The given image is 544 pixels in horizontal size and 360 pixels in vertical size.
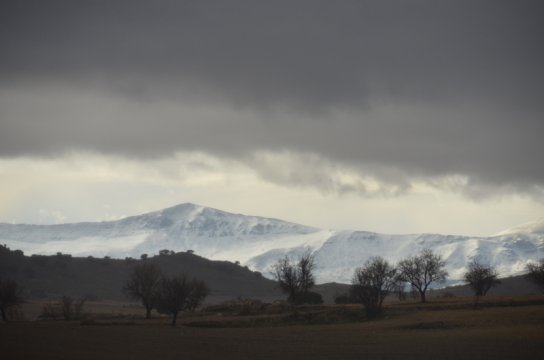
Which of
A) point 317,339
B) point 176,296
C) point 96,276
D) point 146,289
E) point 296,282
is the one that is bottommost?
point 317,339

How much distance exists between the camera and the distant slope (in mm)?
162125

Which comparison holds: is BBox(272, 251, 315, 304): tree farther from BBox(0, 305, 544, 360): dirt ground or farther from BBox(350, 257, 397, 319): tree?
BBox(0, 305, 544, 360): dirt ground

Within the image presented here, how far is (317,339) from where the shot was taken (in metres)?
57.5

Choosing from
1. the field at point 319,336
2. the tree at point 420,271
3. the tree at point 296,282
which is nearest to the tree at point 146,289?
the field at point 319,336

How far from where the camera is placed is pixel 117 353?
154ft

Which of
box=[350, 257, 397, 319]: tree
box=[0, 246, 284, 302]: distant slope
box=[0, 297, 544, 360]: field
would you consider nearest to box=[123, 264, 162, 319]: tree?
box=[0, 297, 544, 360]: field

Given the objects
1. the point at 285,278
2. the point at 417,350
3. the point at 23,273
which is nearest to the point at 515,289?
the point at 285,278

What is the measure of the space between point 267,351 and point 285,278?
60.4m

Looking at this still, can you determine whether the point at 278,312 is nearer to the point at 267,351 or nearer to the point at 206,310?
the point at 206,310

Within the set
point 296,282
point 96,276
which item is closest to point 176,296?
point 296,282

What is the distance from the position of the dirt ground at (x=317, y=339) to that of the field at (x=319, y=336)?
2.4 inches

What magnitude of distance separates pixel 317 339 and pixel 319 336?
2889mm

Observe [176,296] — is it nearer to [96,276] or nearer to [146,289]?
[146,289]

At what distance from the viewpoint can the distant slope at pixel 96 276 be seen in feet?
532
